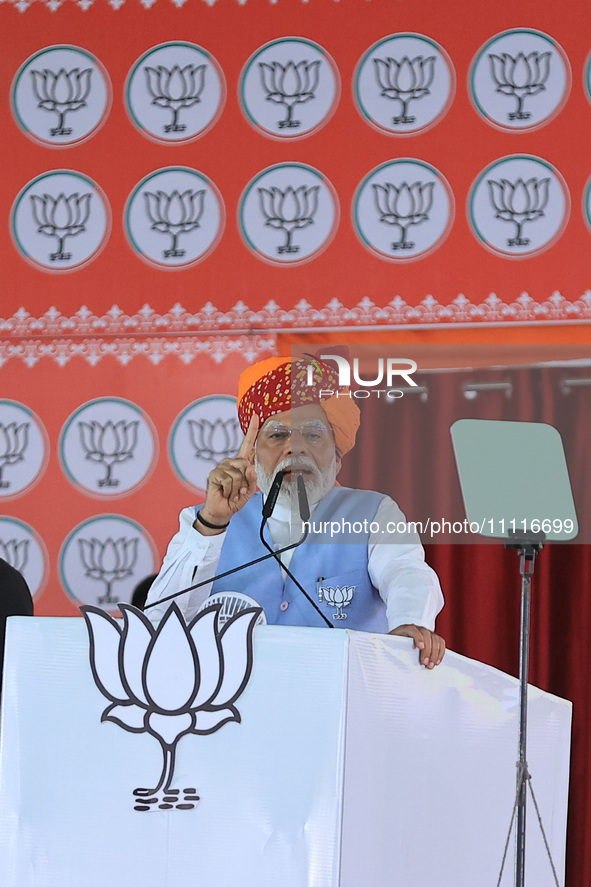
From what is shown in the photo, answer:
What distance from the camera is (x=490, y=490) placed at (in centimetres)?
190

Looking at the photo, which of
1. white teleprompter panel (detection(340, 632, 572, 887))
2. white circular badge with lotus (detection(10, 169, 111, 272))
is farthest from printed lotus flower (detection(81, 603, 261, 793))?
white circular badge with lotus (detection(10, 169, 111, 272))

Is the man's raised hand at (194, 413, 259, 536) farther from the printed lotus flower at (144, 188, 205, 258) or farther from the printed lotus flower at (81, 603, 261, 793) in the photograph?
the printed lotus flower at (144, 188, 205, 258)

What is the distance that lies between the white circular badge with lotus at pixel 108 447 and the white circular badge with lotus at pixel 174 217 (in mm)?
483

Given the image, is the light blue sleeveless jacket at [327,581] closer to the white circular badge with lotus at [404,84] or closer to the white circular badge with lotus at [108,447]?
the white circular badge with lotus at [108,447]

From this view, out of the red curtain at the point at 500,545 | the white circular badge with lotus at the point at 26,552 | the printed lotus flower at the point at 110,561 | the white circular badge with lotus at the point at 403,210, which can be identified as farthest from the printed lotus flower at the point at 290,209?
the white circular badge with lotus at the point at 26,552

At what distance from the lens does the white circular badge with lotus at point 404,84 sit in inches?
118

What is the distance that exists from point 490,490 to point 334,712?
0.86 m

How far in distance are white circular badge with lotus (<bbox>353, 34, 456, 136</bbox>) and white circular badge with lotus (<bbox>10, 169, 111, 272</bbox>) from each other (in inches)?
34.9

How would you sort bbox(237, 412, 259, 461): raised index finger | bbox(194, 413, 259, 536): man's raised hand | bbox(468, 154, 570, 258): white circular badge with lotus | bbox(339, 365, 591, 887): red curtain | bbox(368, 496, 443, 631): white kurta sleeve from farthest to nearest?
bbox(468, 154, 570, 258): white circular badge with lotus
bbox(339, 365, 591, 887): red curtain
bbox(237, 412, 259, 461): raised index finger
bbox(194, 413, 259, 536): man's raised hand
bbox(368, 496, 443, 631): white kurta sleeve

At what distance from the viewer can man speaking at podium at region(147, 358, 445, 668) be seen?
1.81 meters

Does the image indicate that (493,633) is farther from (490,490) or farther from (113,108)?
(113,108)

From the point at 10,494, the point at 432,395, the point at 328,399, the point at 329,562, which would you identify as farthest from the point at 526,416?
the point at 10,494

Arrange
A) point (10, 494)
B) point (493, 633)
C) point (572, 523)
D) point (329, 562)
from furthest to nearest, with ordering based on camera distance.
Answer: point (10, 494), point (493, 633), point (329, 562), point (572, 523)

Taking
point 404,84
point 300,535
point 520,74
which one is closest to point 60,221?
point 404,84
